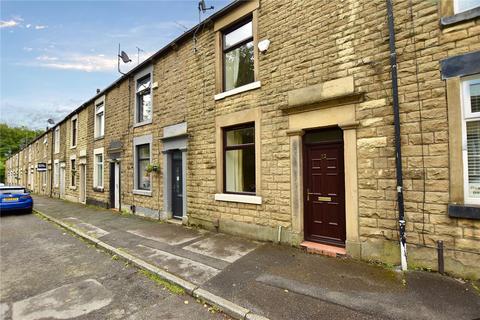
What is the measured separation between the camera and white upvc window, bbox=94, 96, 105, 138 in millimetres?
13898

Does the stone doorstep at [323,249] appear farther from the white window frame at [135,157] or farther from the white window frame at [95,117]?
the white window frame at [95,117]

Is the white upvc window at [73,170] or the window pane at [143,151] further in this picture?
the white upvc window at [73,170]

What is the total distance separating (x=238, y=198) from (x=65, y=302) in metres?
4.01

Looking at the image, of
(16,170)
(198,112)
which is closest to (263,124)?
(198,112)

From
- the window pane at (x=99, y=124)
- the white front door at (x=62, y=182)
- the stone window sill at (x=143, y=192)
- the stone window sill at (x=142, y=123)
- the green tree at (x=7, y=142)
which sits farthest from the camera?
the green tree at (x=7, y=142)

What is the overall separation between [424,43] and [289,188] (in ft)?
11.7

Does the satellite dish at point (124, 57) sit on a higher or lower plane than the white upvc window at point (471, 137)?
higher

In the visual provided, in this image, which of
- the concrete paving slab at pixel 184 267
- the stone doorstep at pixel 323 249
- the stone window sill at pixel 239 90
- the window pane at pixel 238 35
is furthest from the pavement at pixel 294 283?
the window pane at pixel 238 35

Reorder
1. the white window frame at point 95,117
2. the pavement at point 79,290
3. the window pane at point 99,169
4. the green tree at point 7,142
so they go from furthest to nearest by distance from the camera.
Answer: the green tree at point 7,142, the window pane at point 99,169, the white window frame at point 95,117, the pavement at point 79,290

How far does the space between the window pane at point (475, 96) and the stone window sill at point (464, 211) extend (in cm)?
147

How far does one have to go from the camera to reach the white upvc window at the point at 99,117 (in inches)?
547

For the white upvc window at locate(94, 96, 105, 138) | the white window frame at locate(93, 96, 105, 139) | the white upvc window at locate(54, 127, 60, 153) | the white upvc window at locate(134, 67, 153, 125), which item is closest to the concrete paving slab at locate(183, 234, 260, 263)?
the white upvc window at locate(134, 67, 153, 125)

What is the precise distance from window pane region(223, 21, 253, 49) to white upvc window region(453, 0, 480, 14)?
4331 mm

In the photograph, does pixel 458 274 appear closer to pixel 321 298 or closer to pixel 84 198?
pixel 321 298
